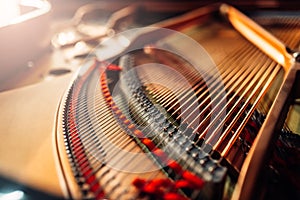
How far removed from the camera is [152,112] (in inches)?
63.6

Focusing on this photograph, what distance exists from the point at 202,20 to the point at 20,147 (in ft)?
7.23

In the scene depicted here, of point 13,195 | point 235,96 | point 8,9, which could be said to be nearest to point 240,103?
point 235,96

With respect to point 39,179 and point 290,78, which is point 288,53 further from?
point 39,179

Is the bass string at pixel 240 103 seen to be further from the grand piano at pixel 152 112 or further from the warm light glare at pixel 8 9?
the warm light glare at pixel 8 9

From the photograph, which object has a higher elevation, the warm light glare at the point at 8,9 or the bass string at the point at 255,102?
→ the warm light glare at the point at 8,9

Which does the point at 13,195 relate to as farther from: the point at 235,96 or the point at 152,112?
the point at 235,96

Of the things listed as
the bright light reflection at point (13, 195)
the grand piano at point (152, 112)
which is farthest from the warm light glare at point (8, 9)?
the bright light reflection at point (13, 195)

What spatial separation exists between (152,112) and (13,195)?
0.71 metres

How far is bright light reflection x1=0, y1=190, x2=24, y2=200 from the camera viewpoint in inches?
48.7

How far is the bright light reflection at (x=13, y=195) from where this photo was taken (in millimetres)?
1237

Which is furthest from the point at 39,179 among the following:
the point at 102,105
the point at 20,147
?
the point at 102,105

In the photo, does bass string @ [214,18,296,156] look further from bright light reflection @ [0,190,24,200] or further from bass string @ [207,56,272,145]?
bright light reflection @ [0,190,24,200]

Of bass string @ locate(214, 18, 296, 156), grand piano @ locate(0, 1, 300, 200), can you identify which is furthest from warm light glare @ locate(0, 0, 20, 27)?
bass string @ locate(214, 18, 296, 156)

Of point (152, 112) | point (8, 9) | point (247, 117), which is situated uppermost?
point (8, 9)
